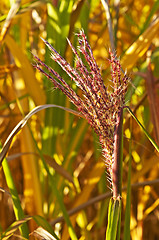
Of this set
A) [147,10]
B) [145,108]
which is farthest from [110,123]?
[147,10]

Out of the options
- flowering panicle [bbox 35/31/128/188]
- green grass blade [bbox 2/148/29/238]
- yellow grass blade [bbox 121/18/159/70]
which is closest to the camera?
flowering panicle [bbox 35/31/128/188]

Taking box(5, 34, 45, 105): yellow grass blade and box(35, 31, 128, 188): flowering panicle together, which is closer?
box(35, 31, 128, 188): flowering panicle

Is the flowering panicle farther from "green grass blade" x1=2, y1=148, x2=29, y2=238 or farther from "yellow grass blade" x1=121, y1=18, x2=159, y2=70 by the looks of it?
"yellow grass blade" x1=121, y1=18, x2=159, y2=70

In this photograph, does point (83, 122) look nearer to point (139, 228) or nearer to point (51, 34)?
point (51, 34)

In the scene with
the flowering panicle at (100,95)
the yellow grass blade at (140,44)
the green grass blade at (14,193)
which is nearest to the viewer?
the flowering panicle at (100,95)

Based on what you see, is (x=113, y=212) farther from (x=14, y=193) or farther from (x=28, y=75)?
(x=28, y=75)

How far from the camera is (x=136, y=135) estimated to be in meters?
1.09

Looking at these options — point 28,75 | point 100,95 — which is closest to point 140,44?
point 28,75

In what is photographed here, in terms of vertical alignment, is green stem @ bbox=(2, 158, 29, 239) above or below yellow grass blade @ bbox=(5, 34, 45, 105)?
below

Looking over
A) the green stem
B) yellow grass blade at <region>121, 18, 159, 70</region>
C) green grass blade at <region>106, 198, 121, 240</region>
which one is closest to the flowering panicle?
green grass blade at <region>106, 198, 121, 240</region>

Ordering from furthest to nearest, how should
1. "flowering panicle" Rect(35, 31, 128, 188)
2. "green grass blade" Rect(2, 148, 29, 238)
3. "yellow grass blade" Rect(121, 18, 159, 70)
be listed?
"yellow grass blade" Rect(121, 18, 159, 70), "green grass blade" Rect(2, 148, 29, 238), "flowering panicle" Rect(35, 31, 128, 188)

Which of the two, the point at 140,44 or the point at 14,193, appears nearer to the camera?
the point at 14,193

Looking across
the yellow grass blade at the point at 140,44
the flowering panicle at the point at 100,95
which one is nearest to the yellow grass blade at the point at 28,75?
the yellow grass blade at the point at 140,44

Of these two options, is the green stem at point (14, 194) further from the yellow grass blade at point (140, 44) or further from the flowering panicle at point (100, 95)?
the yellow grass blade at point (140, 44)
